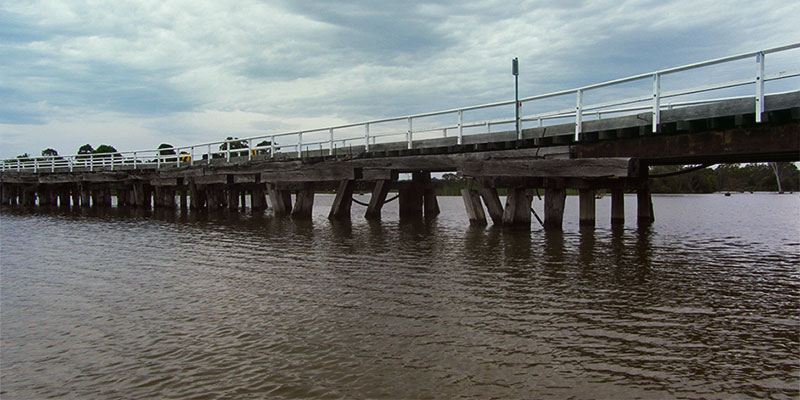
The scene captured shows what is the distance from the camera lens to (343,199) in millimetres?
26188

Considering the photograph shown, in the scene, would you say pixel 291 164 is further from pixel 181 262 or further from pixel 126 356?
pixel 126 356

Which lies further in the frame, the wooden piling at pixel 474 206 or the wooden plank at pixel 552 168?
the wooden piling at pixel 474 206

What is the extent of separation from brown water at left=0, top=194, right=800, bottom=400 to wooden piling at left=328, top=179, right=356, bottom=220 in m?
11.2

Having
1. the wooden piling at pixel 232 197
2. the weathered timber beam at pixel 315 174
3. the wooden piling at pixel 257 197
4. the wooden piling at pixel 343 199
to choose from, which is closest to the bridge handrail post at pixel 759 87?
the weathered timber beam at pixel 315 174

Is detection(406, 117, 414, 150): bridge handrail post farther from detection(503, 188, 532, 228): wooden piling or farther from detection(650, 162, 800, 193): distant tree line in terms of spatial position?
detection(650, 162, 800, 193): distant tree line

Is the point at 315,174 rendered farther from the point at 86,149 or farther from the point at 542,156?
the point at 86,149

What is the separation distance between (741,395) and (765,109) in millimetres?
8442

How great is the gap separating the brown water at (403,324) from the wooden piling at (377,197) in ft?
35.8

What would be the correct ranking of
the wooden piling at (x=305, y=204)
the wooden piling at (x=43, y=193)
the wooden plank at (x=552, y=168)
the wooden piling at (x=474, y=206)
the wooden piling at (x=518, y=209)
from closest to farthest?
1. the wooden plank at (x=552, y=168)
2. the wooden piling at (x=518, y=209)
3. the wooden piling at (x=474, y=206)
4. the wooden piling at (x=305, y=204)
5. the wooden piling at (x=43, y=193)

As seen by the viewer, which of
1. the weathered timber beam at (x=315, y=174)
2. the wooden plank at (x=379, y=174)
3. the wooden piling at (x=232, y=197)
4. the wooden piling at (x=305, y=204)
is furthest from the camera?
the wooden piling at (x=232, y=197)

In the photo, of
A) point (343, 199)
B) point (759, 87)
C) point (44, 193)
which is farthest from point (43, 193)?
point (759, 87)

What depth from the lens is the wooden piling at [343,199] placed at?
25.3m

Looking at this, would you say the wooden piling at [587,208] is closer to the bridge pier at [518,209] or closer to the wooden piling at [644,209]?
the bridge pier at [518,209]

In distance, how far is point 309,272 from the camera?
11.4 meters
